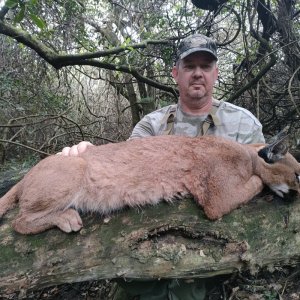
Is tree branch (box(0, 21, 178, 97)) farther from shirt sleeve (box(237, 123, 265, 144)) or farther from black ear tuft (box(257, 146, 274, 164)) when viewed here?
black ear tuft (box(257, 146, 274, 164))

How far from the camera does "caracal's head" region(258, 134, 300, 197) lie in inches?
136

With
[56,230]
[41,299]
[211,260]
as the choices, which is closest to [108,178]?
[56,230]

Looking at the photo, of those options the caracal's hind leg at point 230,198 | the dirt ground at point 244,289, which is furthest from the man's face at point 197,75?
Answer: the dirt ground at point 244,289

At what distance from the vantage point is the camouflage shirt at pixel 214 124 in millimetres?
4891

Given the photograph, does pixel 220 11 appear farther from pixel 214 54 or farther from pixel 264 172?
pixel 264 172

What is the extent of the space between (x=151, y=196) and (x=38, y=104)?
572 cm

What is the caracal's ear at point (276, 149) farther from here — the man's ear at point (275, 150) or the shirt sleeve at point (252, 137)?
the shirt sleeve at point (252, 137)

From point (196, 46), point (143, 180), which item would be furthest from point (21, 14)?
point (196, 46)

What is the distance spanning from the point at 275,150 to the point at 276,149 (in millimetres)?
15

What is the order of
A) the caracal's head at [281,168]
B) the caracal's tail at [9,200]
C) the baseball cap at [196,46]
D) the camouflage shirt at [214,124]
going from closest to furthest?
the caracal's head at [281,168] → the caracal's tail at [9,200] → the baseball cap at [196,46] → the camouflage shirt at [214,124]

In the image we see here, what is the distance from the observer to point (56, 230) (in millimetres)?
3154

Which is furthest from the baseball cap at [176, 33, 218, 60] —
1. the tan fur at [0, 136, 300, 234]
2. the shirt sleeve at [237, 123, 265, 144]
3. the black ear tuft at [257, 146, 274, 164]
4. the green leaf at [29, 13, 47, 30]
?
the green leaf at [29, 13, 47, 30]

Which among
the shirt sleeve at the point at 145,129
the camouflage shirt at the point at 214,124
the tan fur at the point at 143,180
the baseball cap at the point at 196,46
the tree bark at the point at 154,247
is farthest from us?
the shirt sleeve at the point at 145,129

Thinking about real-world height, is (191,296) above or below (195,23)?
below
